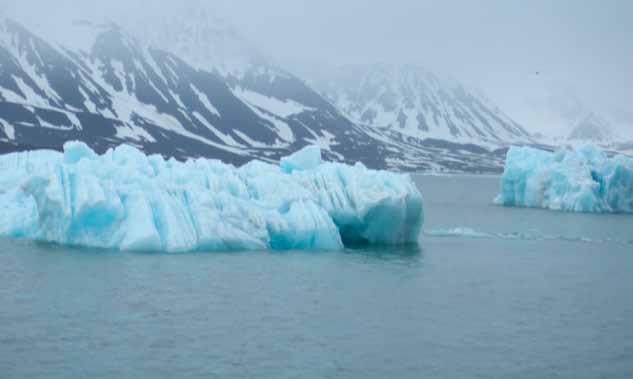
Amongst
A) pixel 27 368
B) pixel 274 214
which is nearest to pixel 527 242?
pixel 274 214

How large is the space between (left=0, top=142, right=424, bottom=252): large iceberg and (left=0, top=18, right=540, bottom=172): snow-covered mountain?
2451 inches

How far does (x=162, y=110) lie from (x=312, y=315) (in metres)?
127

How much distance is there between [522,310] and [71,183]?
48.8ft

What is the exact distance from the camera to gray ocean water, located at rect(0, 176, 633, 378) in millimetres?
14836

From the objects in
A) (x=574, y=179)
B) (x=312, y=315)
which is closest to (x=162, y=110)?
(x=574, y=179)

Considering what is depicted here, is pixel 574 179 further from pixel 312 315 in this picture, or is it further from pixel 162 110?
pixel 162 110

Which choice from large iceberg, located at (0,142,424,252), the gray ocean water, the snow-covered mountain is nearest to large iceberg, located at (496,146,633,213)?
the gray ocean water

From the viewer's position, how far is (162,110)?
141500 mm

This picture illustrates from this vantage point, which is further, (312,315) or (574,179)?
(574,179)

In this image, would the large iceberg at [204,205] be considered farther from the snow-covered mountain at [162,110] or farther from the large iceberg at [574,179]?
the snow-covered mountain at [162,110]

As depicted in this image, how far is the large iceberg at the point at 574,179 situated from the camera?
2087 inches

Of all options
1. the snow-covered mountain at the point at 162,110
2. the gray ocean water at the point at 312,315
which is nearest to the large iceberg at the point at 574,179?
the gray ocean water at the point at 312,315

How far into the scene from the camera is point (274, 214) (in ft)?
89.6

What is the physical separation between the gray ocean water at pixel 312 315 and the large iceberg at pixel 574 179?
2438 centimetres
